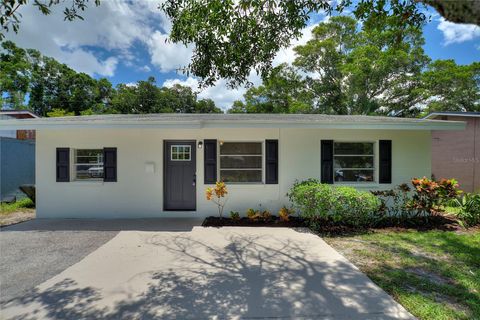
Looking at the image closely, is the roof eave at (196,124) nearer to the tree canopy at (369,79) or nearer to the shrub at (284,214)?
the shrub at (284,214)

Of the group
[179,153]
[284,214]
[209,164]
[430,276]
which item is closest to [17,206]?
[179,153]

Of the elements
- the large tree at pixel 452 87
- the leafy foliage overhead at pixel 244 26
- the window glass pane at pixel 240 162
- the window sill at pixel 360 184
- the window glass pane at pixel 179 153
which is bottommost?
the window sill at pixel 360 184

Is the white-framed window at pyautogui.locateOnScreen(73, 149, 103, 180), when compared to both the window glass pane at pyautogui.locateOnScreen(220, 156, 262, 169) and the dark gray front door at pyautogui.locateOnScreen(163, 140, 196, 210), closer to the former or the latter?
the dark gray front door at pyautogui.locateOnScreen(163, 140, 196, 210)

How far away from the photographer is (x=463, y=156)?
10.7m

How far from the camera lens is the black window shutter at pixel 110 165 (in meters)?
7.21

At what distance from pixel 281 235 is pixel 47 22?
5.89 m

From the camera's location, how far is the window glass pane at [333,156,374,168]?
24.1 feet

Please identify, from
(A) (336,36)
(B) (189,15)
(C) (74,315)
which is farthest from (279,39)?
(A) (336,36)

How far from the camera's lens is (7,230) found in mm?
6008

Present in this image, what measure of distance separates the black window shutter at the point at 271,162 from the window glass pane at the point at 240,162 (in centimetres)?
28

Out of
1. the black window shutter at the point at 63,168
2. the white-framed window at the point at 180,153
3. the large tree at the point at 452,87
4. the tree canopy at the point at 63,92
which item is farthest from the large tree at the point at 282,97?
the black window shutter at the point at 63,168

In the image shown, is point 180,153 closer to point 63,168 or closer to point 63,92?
point 63,168

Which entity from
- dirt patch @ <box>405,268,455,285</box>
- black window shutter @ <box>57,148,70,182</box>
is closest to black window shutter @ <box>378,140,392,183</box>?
dirt patch @ <box>405,268,455,285</box>

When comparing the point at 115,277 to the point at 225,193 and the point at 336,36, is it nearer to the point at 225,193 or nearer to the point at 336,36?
the point at 225,193
